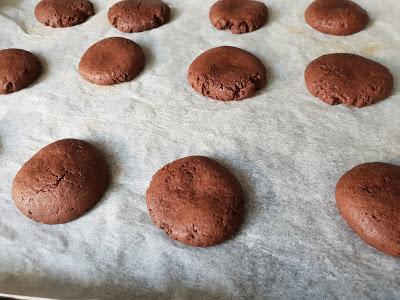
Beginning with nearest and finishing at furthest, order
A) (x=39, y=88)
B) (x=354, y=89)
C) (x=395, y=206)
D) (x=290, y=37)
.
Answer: (x=395, y=206)
(x=354, y=89)
(x=39, y=88)
(x=290, y=37)

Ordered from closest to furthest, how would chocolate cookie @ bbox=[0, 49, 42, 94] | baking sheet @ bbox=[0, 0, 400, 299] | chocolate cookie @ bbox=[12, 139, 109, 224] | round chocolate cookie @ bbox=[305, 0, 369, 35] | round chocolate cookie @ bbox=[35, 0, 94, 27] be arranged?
1. baking sheet @ bbox=[0, 0, 400, 299]
2. chocolate cookie @ bbox=[12, 139, 109, 224]
3. chocolate cookie @ bbox=[0, 49, 42, 94]
4. round chocolate cookie @ bbox=[305, 0, 369, 35]
5. round chocolate cookie @ bbox=[35, 0, 94, 27]

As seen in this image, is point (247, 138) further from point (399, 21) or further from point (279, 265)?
point (399, 21)

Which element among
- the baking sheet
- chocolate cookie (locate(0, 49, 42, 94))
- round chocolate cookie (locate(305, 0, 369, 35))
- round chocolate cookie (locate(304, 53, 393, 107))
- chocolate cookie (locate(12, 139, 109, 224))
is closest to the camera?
the baking sheet

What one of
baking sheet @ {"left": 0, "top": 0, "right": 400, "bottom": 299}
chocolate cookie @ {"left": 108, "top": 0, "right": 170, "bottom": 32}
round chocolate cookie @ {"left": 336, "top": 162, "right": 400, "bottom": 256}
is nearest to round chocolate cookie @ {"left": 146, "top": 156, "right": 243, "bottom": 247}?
baking sheet @ {"left": 0, "top": 0, "right": 400, "bottom": 299}

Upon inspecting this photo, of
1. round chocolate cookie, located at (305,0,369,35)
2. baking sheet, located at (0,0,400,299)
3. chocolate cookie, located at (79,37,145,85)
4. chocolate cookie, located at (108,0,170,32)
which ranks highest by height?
round chocolate cookie, located at (305,0,369,35)

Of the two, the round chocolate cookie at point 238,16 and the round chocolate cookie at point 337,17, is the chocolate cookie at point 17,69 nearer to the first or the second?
the round chocolate cookie at point 238,16

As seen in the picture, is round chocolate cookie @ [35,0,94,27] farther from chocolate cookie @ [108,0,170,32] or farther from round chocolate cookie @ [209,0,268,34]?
round chocolate cookie @ [209,0,268,34]

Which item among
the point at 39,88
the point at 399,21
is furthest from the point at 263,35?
the point at 39,88
